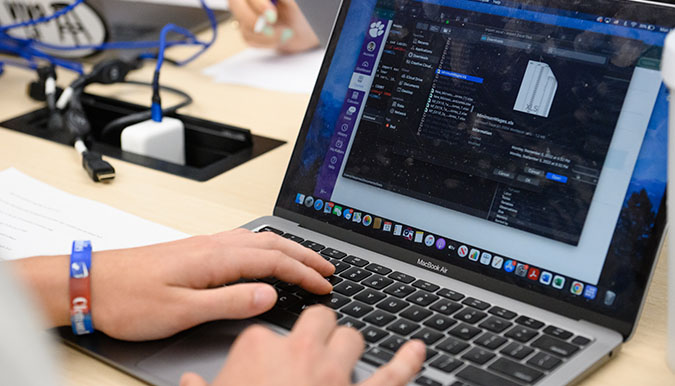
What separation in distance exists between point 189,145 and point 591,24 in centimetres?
69

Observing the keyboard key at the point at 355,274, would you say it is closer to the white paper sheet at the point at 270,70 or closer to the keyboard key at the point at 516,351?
the keyboard key at the point at 516,351

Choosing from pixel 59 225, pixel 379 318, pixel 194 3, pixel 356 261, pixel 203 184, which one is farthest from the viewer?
pixel 194 3

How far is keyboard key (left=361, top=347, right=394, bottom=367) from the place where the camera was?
59 centimetres

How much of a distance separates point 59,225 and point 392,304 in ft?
1.38

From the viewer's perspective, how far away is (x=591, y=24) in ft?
2.27

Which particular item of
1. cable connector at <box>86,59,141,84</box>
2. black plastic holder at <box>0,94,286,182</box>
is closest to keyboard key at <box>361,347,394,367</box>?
black plastic holder at <box>0,94,286,182</box>

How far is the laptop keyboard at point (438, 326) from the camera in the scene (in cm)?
57

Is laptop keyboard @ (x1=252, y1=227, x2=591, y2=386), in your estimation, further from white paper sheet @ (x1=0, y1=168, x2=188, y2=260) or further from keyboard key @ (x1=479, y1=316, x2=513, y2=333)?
white paper sheet @ (x1=0, y1=168, x2=188, y2=260)

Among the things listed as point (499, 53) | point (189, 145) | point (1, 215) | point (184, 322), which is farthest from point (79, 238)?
point (499, 53)

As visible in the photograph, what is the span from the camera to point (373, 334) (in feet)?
2.03

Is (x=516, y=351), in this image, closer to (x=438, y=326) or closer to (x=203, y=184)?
(x=438, y=326)

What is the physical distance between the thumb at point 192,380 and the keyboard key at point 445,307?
0.22m

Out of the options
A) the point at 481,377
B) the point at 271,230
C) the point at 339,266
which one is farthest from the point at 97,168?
the point at 481,377

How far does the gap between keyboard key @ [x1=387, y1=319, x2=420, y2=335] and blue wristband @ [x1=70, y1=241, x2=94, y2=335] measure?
26cm
